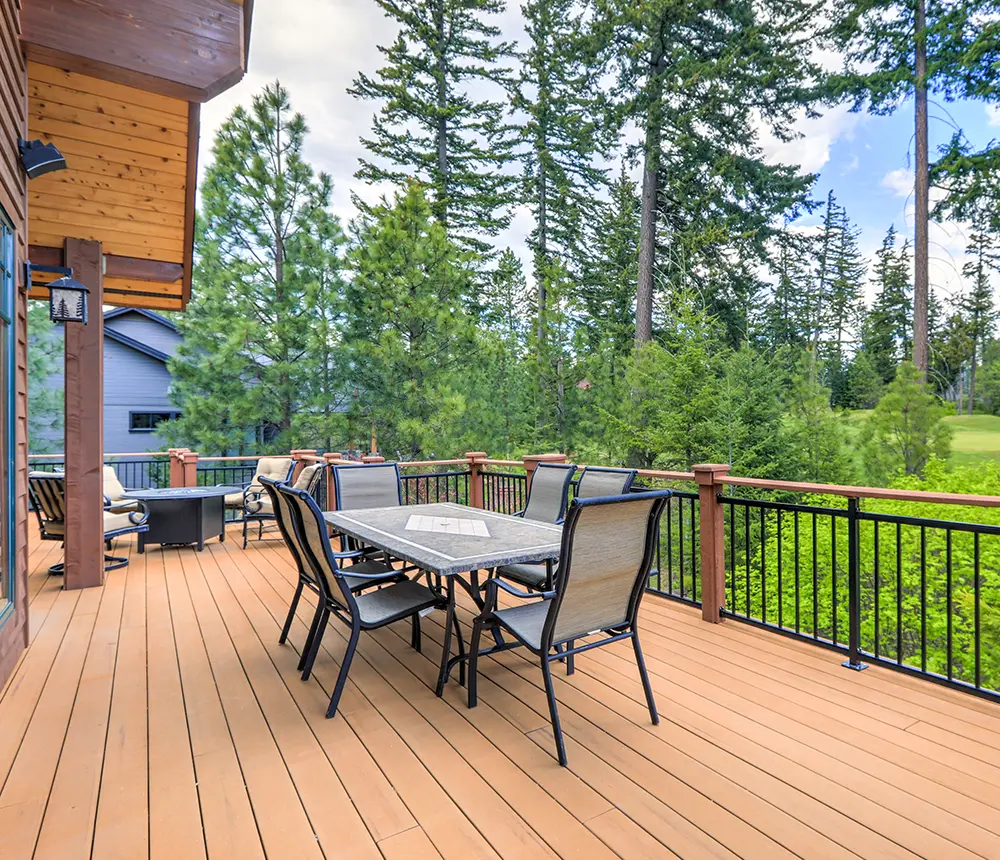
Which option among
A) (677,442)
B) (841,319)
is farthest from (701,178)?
(841,319)

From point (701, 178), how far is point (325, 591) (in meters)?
12.0

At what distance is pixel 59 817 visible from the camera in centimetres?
180

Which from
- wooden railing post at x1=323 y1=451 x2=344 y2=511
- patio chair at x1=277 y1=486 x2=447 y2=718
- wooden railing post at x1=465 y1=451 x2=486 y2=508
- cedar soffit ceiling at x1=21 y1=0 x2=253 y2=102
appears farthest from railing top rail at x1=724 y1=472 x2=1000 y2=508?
wooden railing post at x1=323 y1=451 x2=344 y2=511

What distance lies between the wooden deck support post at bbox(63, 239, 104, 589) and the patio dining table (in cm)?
229

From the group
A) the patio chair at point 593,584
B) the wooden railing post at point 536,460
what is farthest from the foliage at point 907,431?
the patio chair at point 593,584

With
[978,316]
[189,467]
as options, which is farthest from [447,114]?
[978,316]

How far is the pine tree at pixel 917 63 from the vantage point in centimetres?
927

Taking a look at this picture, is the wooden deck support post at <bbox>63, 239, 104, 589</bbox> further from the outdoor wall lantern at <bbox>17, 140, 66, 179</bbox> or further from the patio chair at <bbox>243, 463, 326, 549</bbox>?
the patio chair at <bbox>243, 463, 326, 549</bbox>

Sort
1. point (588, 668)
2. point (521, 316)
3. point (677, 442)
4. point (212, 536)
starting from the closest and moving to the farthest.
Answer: point (588, 668), point (212, 536), point (677, 442), point (521, 316)

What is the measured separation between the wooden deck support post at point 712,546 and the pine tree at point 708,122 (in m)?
8.01

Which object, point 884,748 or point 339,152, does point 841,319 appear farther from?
point 884,748

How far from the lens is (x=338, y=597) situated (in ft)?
8.71

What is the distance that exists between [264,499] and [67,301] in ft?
10.6

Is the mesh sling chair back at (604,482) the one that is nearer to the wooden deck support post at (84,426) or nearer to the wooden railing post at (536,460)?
the wooden railing post at (536,460)
